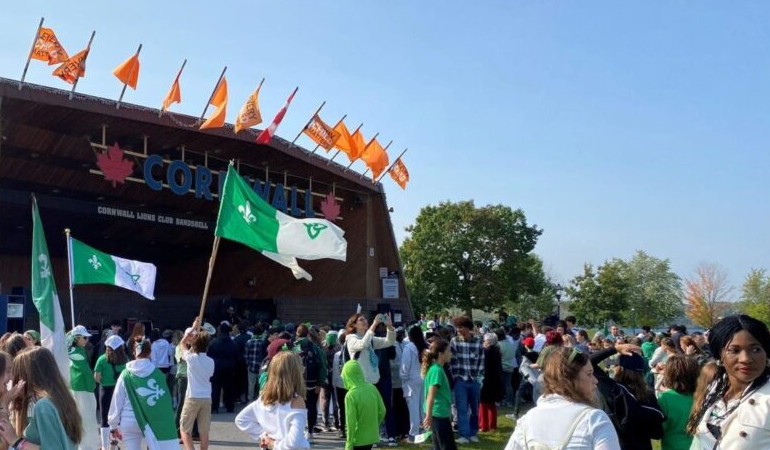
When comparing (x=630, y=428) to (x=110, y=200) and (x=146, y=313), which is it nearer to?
(x=110, y=200)

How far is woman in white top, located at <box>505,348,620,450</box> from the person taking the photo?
3.20 m

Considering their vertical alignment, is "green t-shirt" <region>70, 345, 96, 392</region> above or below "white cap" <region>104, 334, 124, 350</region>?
below

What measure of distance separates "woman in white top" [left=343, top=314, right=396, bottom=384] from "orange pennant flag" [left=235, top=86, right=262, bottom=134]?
11602 millimetres

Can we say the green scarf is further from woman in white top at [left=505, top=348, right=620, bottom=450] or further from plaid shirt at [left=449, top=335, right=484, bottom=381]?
plaid shirt at [left=449, top=335, right=484, bottom=381]

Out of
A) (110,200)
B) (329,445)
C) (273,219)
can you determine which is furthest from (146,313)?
(273,219)

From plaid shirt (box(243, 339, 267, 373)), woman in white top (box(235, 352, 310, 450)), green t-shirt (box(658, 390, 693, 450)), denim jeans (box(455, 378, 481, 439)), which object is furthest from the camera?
plaid shirt (box(243, 339, 267, 373))

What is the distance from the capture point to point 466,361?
1094 cm

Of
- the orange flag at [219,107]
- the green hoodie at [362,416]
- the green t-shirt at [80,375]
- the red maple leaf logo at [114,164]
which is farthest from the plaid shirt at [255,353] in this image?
the red maple leaf logo at [114,164]

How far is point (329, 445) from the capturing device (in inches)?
441

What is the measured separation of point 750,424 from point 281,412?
3.17 metres

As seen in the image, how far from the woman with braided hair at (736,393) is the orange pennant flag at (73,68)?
56.7 ft

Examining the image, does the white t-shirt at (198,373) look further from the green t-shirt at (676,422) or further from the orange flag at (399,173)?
the orange flag at (399,173)

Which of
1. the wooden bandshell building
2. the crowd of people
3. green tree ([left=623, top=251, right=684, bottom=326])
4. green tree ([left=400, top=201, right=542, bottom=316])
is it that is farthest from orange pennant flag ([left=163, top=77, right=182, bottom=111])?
green tree ([left=623, top=251, right=684, bottom=326])

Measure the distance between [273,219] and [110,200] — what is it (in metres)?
17.4
